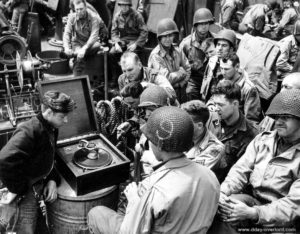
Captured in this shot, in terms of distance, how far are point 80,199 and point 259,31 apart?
7.07m

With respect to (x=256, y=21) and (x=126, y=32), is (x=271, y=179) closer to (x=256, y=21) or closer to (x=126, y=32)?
(x=126, y=32)

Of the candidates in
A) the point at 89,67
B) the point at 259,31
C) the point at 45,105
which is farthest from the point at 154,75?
the point at 259,31

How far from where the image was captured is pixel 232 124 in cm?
420

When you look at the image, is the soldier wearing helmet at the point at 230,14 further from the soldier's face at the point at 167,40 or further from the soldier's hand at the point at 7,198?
the soldier's hand at the point at 7,198

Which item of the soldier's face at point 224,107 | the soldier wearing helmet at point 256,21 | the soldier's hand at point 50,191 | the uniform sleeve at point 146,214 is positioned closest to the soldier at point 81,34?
the soldier wearing helmet at point 256,21

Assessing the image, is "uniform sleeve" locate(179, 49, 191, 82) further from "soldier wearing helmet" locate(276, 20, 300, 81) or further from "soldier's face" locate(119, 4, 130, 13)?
"soldier's face" locate(119, 4, 130, 13)

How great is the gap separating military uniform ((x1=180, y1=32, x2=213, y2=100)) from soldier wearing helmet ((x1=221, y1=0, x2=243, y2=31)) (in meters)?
2.99

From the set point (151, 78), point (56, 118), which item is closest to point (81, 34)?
point (151, 78)

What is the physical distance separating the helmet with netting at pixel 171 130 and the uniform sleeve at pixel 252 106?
2.45 metres

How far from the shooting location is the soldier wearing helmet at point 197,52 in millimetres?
6625

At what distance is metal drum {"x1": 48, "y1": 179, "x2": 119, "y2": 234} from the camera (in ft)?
11.7

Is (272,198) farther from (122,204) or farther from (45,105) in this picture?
(45,105)

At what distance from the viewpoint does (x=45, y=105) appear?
3416 millimetres

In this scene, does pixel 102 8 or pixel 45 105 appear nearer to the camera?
pixel 45 105
